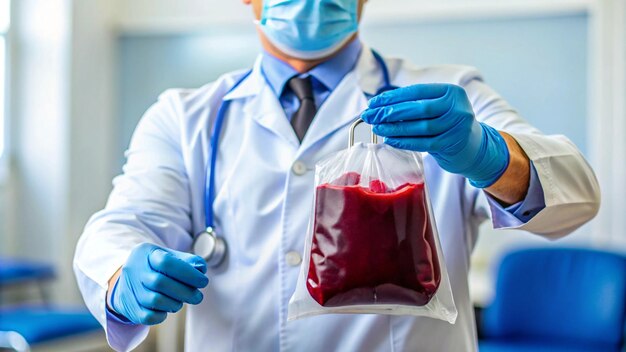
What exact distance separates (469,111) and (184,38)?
3.26 meters

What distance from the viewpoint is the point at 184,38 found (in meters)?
4.06

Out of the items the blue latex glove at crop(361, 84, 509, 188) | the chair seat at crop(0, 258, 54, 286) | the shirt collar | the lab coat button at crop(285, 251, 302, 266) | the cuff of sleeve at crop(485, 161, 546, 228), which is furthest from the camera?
the chair seat at crop(0, 258, 54, 286)

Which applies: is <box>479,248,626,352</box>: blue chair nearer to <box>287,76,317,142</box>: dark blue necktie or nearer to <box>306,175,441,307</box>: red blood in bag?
<box>287,76,317,142</box>: dark blue necktie

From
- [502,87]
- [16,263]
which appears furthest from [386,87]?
[16,263]

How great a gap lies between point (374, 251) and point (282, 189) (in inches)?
11.7

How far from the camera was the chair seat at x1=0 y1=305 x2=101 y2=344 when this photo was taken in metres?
2.89

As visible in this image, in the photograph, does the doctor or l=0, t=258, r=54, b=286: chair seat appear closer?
the doctor

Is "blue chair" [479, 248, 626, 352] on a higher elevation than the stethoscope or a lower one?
lower

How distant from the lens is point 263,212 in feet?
3.98

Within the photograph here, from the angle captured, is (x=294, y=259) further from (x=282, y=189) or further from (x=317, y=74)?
(x=317, y=74)

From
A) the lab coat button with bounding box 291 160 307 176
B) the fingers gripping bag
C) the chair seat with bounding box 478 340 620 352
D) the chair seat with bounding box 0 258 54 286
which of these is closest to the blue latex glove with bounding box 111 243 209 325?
the fingers gripping bag

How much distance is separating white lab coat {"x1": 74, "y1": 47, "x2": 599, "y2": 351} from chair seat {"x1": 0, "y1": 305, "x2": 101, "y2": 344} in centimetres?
182

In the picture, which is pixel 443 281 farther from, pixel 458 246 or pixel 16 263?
pixel 16 263

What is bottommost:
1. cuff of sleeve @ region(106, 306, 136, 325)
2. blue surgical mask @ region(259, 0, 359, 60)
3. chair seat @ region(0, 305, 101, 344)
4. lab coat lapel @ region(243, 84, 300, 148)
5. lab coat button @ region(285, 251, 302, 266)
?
chair seat @ region(0, 305, 101, 344)
